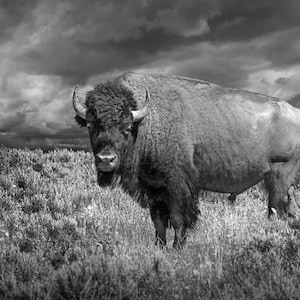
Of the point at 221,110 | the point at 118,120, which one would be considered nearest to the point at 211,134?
the point at 221,110

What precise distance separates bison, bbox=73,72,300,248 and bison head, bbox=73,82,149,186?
0.04 feet

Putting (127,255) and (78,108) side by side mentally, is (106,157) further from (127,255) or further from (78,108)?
(127,255)

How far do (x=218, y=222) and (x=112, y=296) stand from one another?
4489mm

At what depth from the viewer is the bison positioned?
673 cm

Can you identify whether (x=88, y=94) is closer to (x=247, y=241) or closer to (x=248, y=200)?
(x=247, y=241)

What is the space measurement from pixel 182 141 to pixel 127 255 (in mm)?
2264

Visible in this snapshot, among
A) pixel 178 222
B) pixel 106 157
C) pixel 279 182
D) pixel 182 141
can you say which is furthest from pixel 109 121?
pixel 279 182

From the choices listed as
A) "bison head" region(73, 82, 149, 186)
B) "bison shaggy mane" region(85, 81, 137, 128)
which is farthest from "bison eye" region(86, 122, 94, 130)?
"bison shaggy mane" region(85, 81, 137, 128)

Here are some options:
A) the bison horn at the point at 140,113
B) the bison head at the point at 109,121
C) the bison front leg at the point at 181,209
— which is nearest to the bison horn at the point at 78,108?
the bison head at the point at 109,121

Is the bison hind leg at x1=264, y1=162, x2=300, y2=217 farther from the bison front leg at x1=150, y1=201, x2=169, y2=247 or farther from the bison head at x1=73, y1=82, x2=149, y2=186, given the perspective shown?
the bison head at x1=73, y1=82, x2=149, y2=186

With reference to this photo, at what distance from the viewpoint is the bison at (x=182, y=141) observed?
22.1 ft

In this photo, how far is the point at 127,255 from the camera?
5391 mm

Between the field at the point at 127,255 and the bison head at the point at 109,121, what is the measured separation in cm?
110

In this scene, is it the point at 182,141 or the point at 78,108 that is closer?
the point at 78,108
